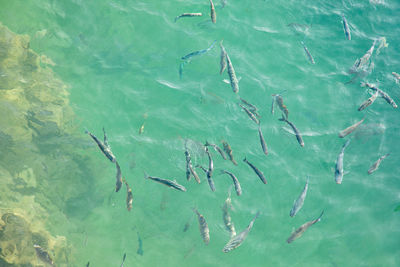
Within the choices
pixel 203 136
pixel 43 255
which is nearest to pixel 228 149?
pixel 203 136

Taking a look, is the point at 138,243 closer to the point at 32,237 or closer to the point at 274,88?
the point at 32,237

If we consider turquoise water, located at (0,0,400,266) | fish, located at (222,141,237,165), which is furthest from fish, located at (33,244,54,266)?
fish, located at (222,141,237,165)

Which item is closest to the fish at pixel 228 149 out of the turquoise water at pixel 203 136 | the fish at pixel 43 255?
the turquoise water at pixel 203 136

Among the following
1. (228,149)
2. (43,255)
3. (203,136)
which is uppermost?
(228,149)

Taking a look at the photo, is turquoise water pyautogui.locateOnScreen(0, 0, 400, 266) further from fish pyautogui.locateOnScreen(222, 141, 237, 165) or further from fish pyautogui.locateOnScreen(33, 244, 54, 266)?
fish pyautogui.locateOnScreen(222, 141, 237, 165)

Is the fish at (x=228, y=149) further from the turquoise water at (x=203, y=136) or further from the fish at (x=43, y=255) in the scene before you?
the fish at (x=43, y=255)

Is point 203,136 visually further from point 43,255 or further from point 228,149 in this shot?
point 43,255
